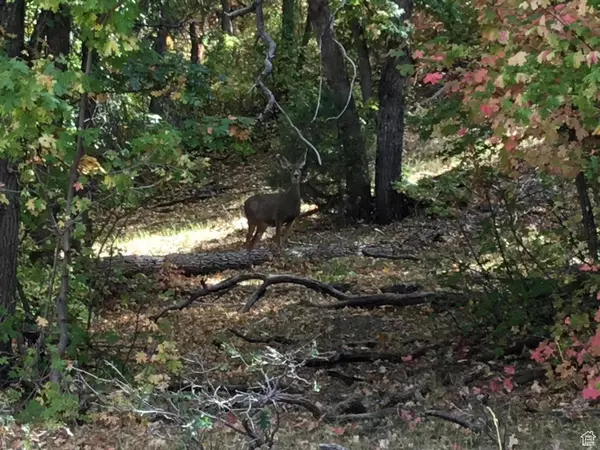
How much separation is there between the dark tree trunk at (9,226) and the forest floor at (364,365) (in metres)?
1.15

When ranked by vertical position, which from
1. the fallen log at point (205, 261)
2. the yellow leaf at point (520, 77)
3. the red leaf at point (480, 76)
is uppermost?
the red leaf at point (480, 76)

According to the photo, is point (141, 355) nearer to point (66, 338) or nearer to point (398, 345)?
A: point (66, 338)

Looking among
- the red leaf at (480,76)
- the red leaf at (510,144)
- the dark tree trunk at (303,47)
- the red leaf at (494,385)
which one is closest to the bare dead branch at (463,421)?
the red leaf at (494,385)

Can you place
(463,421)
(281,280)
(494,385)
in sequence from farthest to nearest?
1. (281,280)
2. (494,385)
3. (463,421)

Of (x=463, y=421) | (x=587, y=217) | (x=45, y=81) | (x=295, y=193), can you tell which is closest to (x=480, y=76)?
(x=463, y=421)

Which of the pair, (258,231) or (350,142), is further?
(350,142)

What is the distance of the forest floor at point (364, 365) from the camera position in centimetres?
590

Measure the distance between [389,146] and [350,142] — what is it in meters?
0.81

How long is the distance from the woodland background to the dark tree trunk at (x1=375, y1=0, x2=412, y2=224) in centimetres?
482

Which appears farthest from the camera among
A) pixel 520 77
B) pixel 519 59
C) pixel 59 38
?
pixel 59 38

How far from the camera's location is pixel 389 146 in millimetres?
16859

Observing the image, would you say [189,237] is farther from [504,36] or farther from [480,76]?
[504,36]

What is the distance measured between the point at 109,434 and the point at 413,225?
→ 10.5 metres

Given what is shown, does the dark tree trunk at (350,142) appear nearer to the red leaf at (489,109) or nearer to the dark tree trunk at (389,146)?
the dark tree trunk at (389,146)
